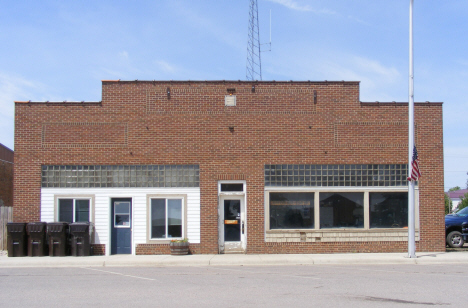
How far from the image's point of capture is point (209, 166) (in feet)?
57.6

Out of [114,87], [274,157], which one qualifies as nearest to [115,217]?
[114,87]

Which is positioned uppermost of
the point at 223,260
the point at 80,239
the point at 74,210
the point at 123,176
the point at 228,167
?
the point at 228,167

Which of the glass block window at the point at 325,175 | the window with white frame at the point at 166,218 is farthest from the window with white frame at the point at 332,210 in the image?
the window with white frame at the point at 166,218

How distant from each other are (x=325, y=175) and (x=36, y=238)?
1053cm

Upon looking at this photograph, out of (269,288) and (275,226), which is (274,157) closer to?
(275,226)

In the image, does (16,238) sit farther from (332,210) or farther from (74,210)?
(332,210)

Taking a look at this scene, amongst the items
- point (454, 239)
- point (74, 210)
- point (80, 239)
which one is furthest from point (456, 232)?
point (74, 210)

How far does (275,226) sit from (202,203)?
278 cm

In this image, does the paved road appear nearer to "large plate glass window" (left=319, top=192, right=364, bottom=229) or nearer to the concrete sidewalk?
the concrete sidewalk

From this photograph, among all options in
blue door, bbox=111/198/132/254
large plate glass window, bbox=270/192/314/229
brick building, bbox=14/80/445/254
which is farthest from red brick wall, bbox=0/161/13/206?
large plate glass window, bbox=270/192/314/229

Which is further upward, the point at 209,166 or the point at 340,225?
the point at 209,166

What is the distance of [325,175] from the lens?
1770 centimetres

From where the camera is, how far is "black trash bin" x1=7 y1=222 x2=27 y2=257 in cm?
1681

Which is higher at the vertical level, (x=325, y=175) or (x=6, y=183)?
(x=325, y=175)
